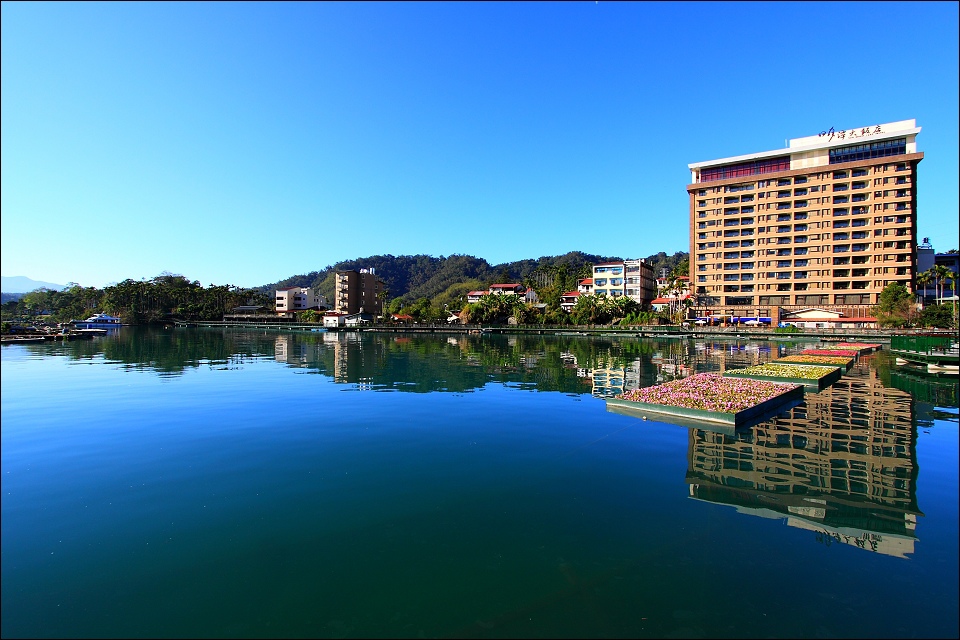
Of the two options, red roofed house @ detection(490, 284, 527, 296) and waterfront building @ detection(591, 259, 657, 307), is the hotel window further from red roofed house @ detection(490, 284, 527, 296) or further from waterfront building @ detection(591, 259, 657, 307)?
red roofed house @ detection(490, 284, 527, 296)

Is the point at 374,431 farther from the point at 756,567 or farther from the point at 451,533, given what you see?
the point at 756,567

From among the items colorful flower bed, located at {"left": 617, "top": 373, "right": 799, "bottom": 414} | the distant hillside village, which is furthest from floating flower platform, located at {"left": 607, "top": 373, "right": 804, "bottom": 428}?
the distant hillside village

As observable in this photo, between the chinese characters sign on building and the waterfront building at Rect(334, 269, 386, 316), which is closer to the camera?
the chinese characters sign on building

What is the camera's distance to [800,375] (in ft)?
87.1

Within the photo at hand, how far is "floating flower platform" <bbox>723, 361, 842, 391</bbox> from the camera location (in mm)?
25672

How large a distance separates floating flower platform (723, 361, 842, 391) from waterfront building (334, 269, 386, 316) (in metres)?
139

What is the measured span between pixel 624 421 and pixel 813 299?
11105 centimetres

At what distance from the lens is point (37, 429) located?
17.1 metres

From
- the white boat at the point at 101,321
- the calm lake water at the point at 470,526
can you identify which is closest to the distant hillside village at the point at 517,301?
the white boat at the point at 101,321

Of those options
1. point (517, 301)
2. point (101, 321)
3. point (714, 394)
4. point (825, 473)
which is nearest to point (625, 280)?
point (517, 301)

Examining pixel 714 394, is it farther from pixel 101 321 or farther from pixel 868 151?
pixel 101 321

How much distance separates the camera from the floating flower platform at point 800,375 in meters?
25.7

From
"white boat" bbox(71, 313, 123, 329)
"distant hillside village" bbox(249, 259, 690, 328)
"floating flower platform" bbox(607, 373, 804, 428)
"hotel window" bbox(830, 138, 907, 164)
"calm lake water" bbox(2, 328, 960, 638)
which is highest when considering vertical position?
"hotel window" bbox(830, 138, 907, 164)

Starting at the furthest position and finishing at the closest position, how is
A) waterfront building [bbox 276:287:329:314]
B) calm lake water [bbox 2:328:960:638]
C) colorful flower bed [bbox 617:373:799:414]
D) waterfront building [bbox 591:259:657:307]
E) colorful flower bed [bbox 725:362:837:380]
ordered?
waterfront building [bbox 276:287:329:314]
waterfront building [bbox 591:259:657:307]
colorful flower bed [bbox 725:362:837:380]
colorful flower bed [bbox 617:373:799:414]
calm lake water [bbox 2:328:960:638]
